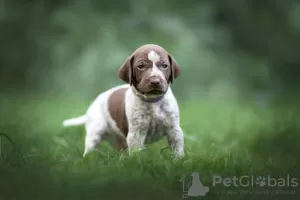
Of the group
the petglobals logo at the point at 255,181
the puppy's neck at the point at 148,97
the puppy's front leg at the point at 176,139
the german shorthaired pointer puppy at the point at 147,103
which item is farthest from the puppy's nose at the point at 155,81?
the petglobals logo at the point at 255,181

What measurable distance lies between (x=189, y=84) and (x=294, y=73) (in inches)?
80.5

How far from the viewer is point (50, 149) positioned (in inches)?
211

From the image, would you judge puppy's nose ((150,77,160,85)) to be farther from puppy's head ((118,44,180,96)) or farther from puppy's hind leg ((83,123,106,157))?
puppy's hind leg ((83,123,106,157))

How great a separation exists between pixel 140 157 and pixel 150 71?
1.91 ft

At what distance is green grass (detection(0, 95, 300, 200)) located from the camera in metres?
2.64

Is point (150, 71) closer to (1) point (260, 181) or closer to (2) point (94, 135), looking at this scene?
(2) point (94, 135)

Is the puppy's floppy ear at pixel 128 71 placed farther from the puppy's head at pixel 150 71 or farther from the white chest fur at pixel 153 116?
the white chest fur at pixel 153 116

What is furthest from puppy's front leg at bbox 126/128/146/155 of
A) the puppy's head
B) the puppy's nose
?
the puppy's nose

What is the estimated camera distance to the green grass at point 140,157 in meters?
2.64

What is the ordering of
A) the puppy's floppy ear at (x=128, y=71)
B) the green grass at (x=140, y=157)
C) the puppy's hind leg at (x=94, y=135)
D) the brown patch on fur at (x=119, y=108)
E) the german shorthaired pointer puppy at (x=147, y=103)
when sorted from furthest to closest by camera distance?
1. the puppy's hind leg at (x=94, y=135)
2. the brown patch on fur at (x=119, y=108)
3. the puppy's floppy ear at (x=128, y=71)
4. the german shorthaired pointer puppy at (x=147, y=103)
5. the green grass at (x=140, y=157)

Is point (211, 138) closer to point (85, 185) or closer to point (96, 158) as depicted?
point (96, 158)

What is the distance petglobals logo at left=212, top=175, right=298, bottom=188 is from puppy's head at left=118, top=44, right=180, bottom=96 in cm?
84

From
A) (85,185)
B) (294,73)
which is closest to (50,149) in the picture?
(85,185)

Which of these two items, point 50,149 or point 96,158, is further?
point 50,149
